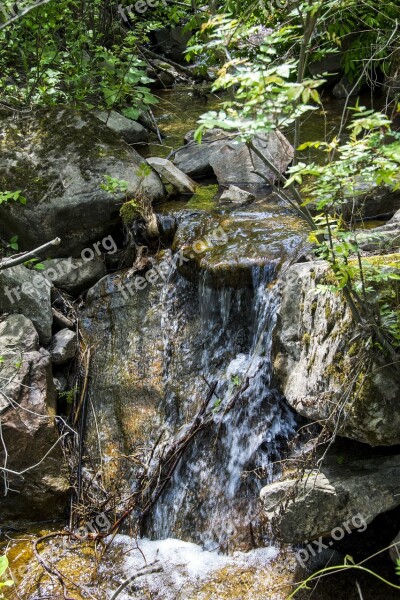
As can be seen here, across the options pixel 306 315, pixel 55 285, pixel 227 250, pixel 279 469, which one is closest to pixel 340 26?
pixel 227 250

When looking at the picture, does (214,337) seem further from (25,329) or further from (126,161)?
(126,161)

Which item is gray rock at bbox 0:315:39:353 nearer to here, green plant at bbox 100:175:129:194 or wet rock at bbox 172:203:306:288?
wet rock at bbox 172:203:306:288

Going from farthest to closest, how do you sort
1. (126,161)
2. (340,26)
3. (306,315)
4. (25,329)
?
(126,161) < (340,26) < (25,329) < (306,315)

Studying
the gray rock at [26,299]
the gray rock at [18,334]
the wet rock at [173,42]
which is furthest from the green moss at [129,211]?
the wet rock at [173,42]

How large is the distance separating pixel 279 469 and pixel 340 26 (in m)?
3.86

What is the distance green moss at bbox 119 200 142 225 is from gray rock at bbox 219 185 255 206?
97 centimetres

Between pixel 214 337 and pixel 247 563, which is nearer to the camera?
pixel 247 563

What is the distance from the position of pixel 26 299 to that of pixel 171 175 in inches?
90.7

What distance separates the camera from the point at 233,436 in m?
4.56

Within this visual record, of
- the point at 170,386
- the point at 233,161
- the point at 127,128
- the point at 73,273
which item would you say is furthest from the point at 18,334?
the point at 127,128

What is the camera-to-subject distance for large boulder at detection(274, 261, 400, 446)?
130 inches

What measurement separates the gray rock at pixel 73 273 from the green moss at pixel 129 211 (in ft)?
1.66

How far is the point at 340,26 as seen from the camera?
18.0 feet

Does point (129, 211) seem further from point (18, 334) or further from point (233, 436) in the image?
point (233, 436)
